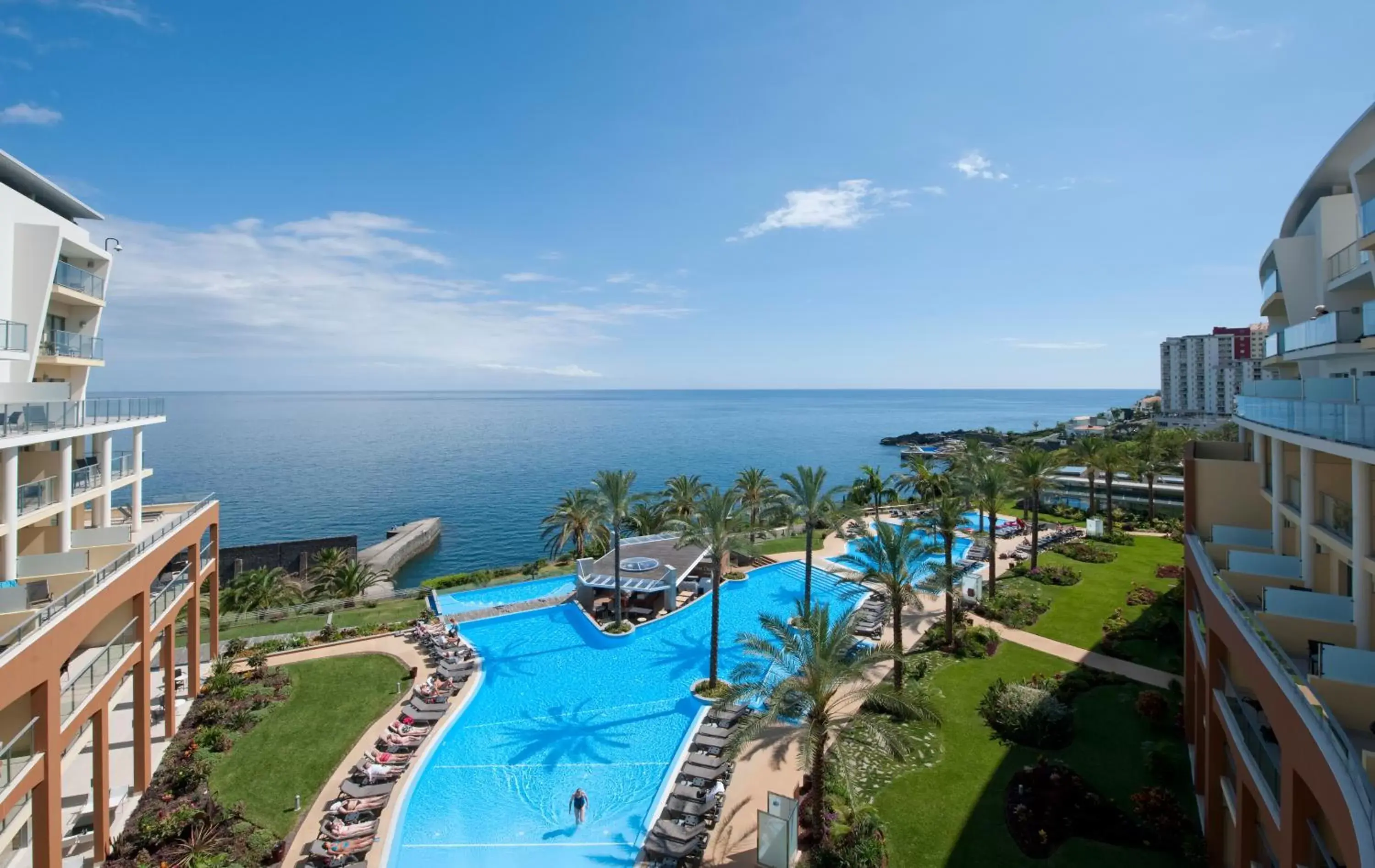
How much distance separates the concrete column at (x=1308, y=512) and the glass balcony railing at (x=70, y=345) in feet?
102

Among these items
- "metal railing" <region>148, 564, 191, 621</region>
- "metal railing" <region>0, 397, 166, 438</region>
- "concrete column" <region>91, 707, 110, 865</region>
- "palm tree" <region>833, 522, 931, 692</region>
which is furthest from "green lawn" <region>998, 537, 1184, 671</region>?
"metal railing" <region>0, 397, 166, 438</region>

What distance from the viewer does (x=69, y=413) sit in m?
17.7

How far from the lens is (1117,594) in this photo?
33.6 meters

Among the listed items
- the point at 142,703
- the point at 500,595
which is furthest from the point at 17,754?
the point at 500,595

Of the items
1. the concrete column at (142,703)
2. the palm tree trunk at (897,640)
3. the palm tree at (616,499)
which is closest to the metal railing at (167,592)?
the concrete column at (142,703)

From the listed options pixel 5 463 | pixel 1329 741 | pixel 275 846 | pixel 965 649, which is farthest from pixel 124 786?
pixel 965 649

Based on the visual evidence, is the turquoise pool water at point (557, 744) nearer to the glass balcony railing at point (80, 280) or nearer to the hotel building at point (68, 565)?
the hotel building at point (68, 565)

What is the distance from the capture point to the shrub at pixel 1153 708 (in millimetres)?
21078

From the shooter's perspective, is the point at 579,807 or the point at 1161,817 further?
the point at 579,807

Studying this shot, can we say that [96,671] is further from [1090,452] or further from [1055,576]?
[1090,452]

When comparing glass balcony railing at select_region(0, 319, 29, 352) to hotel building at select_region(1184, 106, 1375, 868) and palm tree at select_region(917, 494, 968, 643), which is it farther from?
palm tree at select_region(917, 494, 968, 643)

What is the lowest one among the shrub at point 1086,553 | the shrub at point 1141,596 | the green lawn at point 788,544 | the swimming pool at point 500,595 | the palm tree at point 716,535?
the swimming pool at point 500,595

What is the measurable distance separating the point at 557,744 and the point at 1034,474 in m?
29.0

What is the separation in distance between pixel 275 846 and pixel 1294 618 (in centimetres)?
2286
